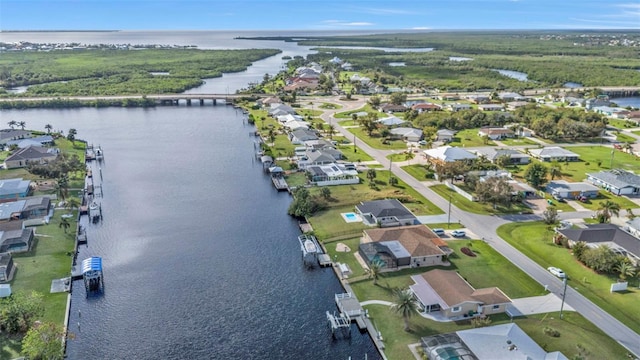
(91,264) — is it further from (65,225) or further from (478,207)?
(478,207)

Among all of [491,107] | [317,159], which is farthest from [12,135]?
[491,107]

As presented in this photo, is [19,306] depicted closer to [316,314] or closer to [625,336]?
[316,314]

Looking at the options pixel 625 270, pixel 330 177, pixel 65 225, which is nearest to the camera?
pixel 625 270

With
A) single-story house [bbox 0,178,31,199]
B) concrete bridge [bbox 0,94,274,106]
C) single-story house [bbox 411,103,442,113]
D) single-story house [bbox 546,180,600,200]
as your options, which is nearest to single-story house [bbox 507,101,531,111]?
single-story house [bbox 411,103,442,113]

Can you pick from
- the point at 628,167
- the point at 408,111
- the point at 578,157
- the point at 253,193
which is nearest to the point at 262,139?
the point at 253,193

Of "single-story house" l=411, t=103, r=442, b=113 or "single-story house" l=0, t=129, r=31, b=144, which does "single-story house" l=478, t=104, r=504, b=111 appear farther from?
"single-story house" l=0, t=129, r=31, b=144

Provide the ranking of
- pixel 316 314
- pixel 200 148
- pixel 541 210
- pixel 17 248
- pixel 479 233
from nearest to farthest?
pixel 316 314
pixel 17 248
pixel 479 233
pixel 541 210
pixel 200 148
